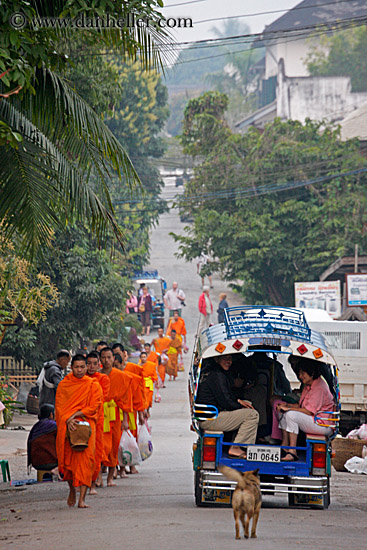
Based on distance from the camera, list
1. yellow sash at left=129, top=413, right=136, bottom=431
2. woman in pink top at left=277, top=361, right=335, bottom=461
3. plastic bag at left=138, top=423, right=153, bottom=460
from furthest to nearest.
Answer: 1. plastic bag at left=138, top=423, right=153, bottom=460
2. yellow sash at left=129, top=413, right=136, bottom=431
3. woman in pink top at left=277, top=361, right=335, bottom=461

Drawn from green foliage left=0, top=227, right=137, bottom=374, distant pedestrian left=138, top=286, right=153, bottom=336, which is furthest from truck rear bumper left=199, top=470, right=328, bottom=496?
distant pedestrian left=138, top=286, right=153, bottom=336

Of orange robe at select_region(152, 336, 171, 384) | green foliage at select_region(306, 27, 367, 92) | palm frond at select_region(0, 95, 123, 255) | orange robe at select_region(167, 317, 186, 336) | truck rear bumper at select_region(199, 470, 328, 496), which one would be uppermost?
green foliage at select_region(306, 27, 367, 92)

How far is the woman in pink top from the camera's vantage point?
957cm

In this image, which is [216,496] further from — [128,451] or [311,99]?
[311,99]

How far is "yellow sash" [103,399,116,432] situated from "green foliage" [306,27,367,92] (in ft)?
192

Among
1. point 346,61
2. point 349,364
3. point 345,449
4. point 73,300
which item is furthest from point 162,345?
point 346,61

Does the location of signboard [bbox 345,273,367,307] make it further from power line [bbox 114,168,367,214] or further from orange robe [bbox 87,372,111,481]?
orange robe [bbox 87,372,111,481]

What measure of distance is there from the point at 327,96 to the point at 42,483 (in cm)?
4934

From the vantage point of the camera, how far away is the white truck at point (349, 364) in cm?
1717

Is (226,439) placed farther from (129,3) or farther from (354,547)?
(129,3)

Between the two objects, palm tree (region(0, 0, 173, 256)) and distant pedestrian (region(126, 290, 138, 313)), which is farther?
distant pedestrian (region(126, 290, 138, 313))

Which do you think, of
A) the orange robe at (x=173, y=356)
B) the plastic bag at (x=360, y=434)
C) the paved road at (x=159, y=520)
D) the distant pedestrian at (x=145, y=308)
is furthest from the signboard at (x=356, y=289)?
the paved road at (x=159, y=520)

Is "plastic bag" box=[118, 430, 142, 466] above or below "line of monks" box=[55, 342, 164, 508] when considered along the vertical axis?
below

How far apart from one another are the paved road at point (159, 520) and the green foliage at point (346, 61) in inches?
2252
